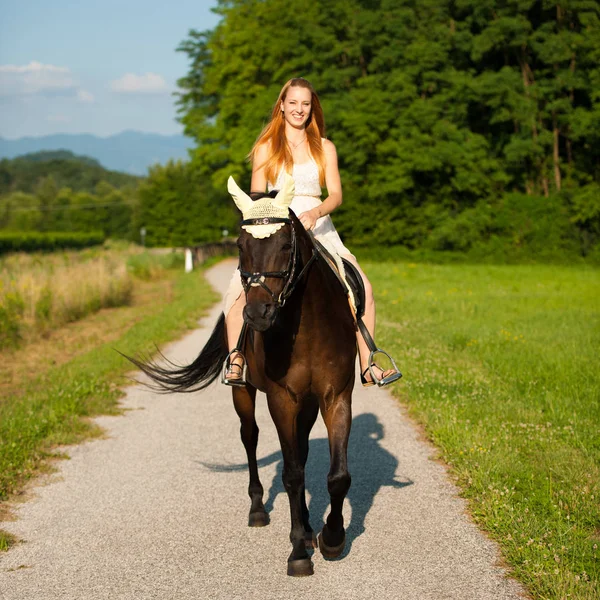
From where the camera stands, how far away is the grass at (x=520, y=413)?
486 cm

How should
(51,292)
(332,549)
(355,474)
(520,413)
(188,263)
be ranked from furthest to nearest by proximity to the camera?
(188,263) → (51,292) → (520,413) → (355,474) → (332,549)

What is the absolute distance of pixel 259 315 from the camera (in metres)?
4.05

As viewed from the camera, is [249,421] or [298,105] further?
[249,421]

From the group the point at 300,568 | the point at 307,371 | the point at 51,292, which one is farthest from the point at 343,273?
the point at 51,292

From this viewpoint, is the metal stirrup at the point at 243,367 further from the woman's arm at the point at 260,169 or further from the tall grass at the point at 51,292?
the tall grass at the point at 51,292

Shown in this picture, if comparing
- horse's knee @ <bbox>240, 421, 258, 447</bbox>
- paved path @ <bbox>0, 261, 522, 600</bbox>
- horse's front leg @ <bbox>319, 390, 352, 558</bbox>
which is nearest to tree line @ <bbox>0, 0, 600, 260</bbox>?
paved path @ <bbox>0, 261, 522, 600</bbox>

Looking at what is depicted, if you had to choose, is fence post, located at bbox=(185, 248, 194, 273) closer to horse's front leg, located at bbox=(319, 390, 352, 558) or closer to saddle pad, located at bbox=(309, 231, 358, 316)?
saddle pad, located at bbox=(309, 231, 358, 316)

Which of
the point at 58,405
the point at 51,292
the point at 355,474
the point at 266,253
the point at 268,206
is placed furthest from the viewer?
the point at 51,292

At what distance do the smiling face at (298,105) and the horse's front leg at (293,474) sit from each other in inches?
77.0

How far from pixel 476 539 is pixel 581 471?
1575mm

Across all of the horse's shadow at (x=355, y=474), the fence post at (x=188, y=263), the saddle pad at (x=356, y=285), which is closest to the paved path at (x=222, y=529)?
the horse's shadow at (x=355, y=474)

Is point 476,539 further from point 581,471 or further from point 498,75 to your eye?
point 498,75

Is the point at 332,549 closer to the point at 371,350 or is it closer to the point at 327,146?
the point at 371,350

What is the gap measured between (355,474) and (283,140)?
2.96 metres
